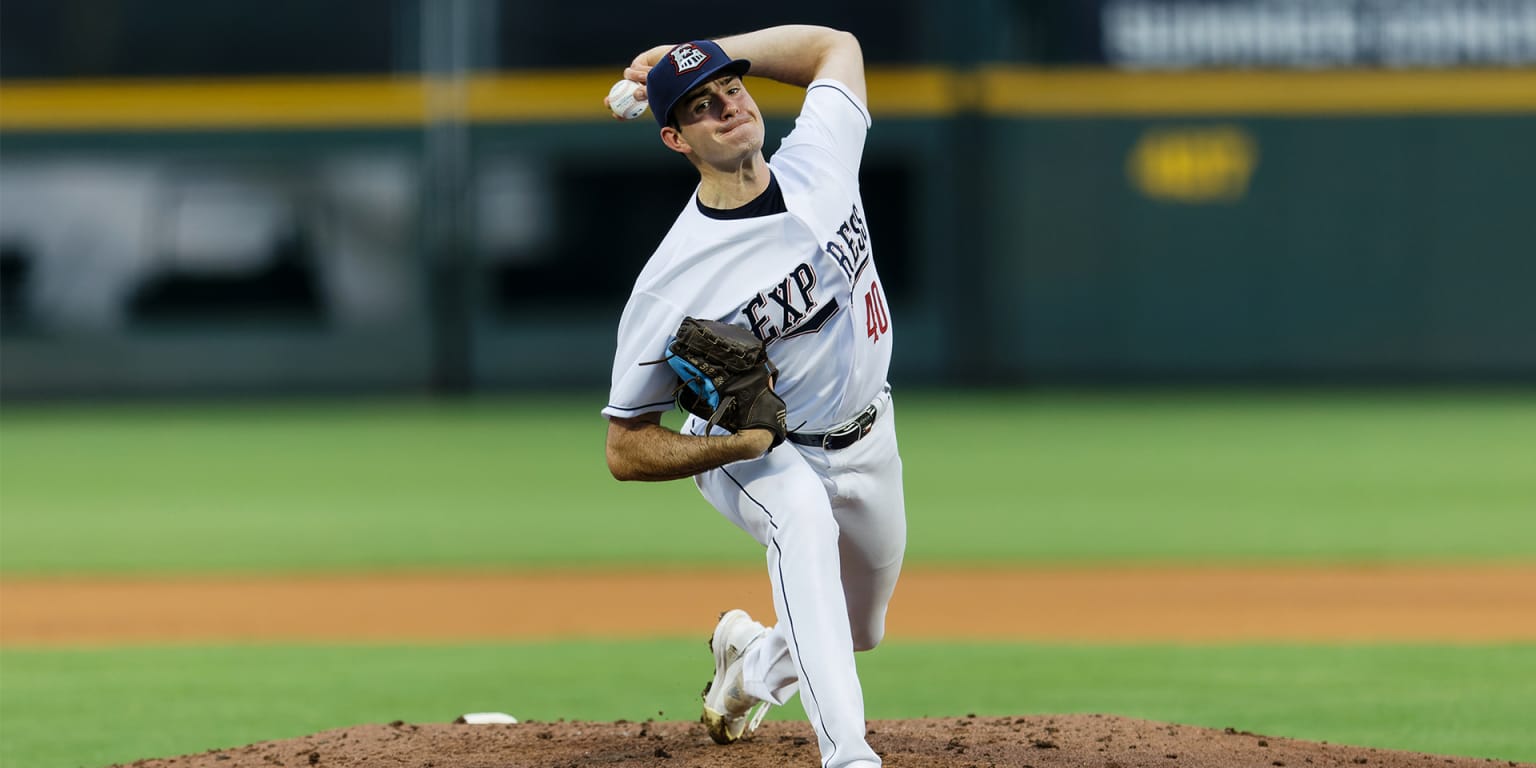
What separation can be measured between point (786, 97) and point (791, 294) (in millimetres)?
16045

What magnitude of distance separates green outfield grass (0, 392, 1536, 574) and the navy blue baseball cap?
5894mm

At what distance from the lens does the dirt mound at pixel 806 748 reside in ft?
15.1

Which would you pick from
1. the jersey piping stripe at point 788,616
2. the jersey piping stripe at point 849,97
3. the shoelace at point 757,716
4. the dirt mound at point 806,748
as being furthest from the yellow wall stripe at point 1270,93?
the jersey piping stripe at point 788,616

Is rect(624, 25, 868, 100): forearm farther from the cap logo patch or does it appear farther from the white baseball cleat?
the white baseball cleat

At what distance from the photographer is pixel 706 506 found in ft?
40.5

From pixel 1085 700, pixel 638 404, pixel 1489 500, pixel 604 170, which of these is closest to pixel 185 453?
pixel 604 170

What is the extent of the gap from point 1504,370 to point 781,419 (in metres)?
17.5

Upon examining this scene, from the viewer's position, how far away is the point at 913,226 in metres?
20.6

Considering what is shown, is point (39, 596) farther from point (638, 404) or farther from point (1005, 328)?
point (1005, 328)

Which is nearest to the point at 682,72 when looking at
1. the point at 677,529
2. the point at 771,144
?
the point at 677,529

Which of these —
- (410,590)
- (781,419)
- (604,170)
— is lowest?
(410,590)

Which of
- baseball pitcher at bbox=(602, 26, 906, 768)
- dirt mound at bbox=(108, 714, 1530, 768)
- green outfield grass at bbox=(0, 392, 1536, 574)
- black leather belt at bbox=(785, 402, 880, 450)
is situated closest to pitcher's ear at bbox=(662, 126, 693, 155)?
baseball pitcher at bbox=(602, 26, 906, 768)

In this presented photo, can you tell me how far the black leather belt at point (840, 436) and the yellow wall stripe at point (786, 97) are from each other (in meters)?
15.8

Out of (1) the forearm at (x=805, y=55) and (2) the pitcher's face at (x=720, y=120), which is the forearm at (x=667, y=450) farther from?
(1) the forearm at (x=805, y=55)
